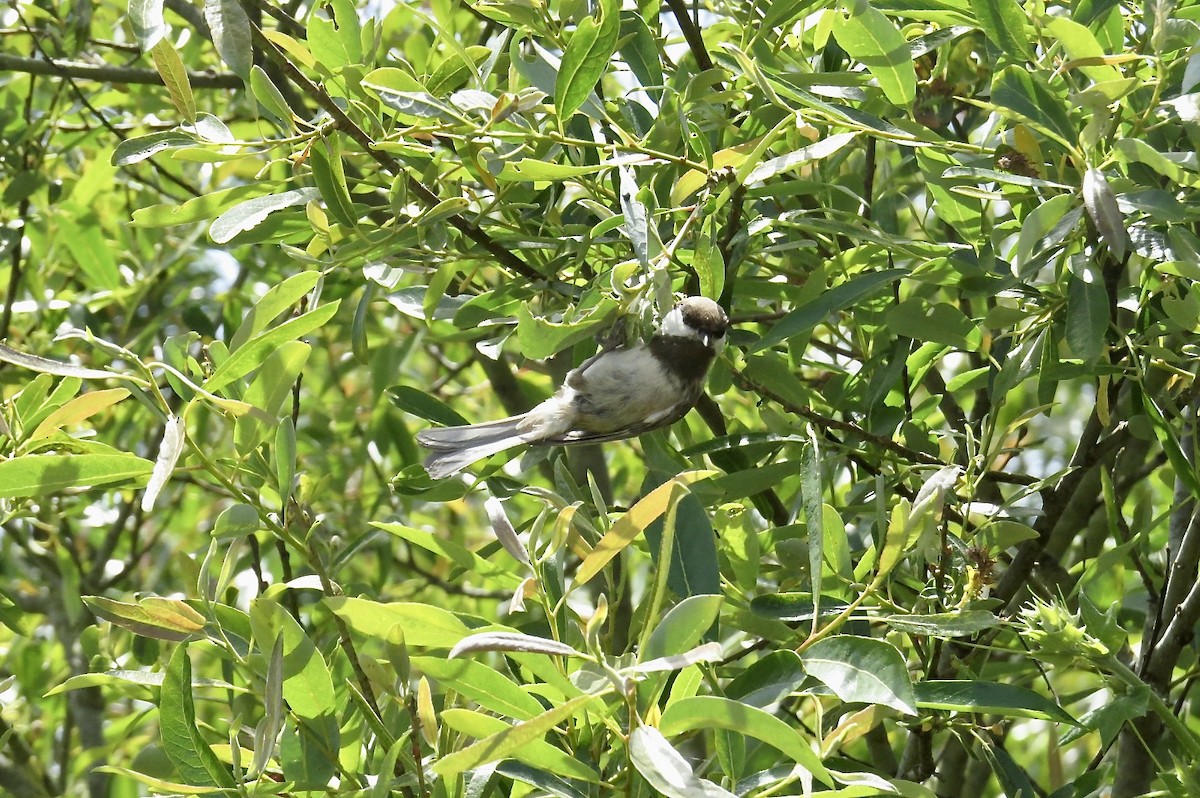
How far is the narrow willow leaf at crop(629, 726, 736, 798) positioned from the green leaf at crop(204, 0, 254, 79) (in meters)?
1.15

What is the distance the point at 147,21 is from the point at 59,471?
0.69 m

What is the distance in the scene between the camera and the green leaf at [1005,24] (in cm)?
181

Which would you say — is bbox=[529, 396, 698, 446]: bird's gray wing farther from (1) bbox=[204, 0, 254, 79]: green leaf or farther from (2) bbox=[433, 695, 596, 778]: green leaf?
(2) bbox=[433, 695, 596, 778]: green leaf

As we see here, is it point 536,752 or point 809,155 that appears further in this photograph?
point 809,155

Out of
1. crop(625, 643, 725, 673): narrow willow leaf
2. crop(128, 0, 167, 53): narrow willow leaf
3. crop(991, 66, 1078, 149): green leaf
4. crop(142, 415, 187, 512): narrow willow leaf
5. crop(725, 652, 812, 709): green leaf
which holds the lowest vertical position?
crop(725, 652, 812, 709): green leaf

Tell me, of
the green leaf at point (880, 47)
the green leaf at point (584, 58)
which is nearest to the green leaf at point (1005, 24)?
the green leaf at point (880, 47)

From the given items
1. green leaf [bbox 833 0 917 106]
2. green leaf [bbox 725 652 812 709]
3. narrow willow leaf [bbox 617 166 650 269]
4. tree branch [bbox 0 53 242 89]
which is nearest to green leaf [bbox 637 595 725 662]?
green leaf [bbox 725 652 812 709]

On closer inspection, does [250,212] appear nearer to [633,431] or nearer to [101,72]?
[633,431]

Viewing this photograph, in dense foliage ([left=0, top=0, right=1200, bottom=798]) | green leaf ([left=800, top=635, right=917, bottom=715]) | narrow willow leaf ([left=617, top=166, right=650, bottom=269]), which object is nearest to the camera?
green leaf ([left=800, top=635, right=917, bottom=715])

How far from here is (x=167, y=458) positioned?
5.00ft

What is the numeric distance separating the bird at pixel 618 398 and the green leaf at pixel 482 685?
0.85 m

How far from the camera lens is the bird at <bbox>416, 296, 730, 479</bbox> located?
2.29 meters

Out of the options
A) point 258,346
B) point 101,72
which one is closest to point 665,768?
point 258,346

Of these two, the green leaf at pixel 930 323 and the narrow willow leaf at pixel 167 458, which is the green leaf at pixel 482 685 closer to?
the narrow willow leaf at pixel 167 458
